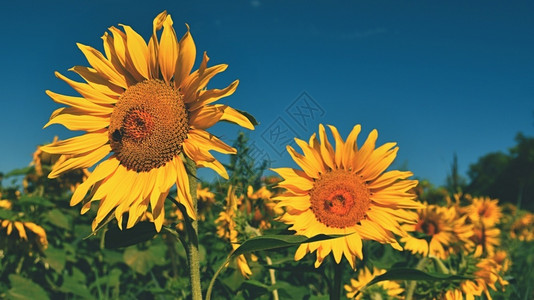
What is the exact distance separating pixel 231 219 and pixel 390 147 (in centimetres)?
100

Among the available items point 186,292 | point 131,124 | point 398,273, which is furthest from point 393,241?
point 186,292

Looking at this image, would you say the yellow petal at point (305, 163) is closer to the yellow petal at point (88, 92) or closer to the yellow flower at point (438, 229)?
the yellow petal at point (88, 92)

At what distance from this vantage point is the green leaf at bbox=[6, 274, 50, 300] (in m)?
3.43

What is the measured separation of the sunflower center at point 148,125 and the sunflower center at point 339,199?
0.93 m

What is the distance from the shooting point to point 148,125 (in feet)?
5.49

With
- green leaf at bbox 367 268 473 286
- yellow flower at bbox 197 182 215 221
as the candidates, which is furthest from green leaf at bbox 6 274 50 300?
green leaf at bbox 367 268 473 286

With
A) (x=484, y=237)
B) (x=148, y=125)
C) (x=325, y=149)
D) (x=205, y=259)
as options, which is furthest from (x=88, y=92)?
(x=484, y=237)

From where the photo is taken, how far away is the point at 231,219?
2.62 meters

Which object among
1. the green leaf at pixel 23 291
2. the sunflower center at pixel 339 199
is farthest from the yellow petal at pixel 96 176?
the green leaf at pixel 23 291

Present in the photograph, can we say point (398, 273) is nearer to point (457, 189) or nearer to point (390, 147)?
point (390, 147)

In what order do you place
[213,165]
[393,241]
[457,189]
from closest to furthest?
[213,165]
[393,241]
[457,189]

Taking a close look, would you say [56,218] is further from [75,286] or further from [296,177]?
[296,177]

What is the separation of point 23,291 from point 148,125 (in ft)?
8.60

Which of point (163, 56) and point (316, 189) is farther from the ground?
point (163, 56)
